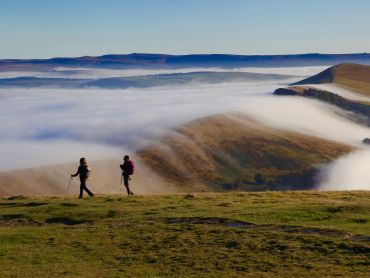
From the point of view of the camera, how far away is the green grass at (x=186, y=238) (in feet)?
73.6

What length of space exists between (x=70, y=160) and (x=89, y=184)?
33.7 meters

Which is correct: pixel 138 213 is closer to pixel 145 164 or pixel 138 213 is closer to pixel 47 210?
pixel 47 210

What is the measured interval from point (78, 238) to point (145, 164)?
155 meters

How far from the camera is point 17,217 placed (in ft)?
112

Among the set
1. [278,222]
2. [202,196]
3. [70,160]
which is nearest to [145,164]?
[70,160]

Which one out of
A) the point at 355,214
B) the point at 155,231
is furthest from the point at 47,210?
the point at 355,214

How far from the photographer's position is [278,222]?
95.7 feet

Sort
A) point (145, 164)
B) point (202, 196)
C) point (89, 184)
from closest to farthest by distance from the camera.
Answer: point (202, 196), point (89, 184), point (145, 164)

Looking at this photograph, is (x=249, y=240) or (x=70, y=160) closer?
(x=249, y=240)

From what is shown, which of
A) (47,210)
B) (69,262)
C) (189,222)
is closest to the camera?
(69,262)

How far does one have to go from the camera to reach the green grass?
73.6 feet

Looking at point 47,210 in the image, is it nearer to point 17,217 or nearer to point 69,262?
point 17,217

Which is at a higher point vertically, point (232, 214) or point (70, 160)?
point (232, 214)

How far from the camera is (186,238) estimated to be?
26.7 m
